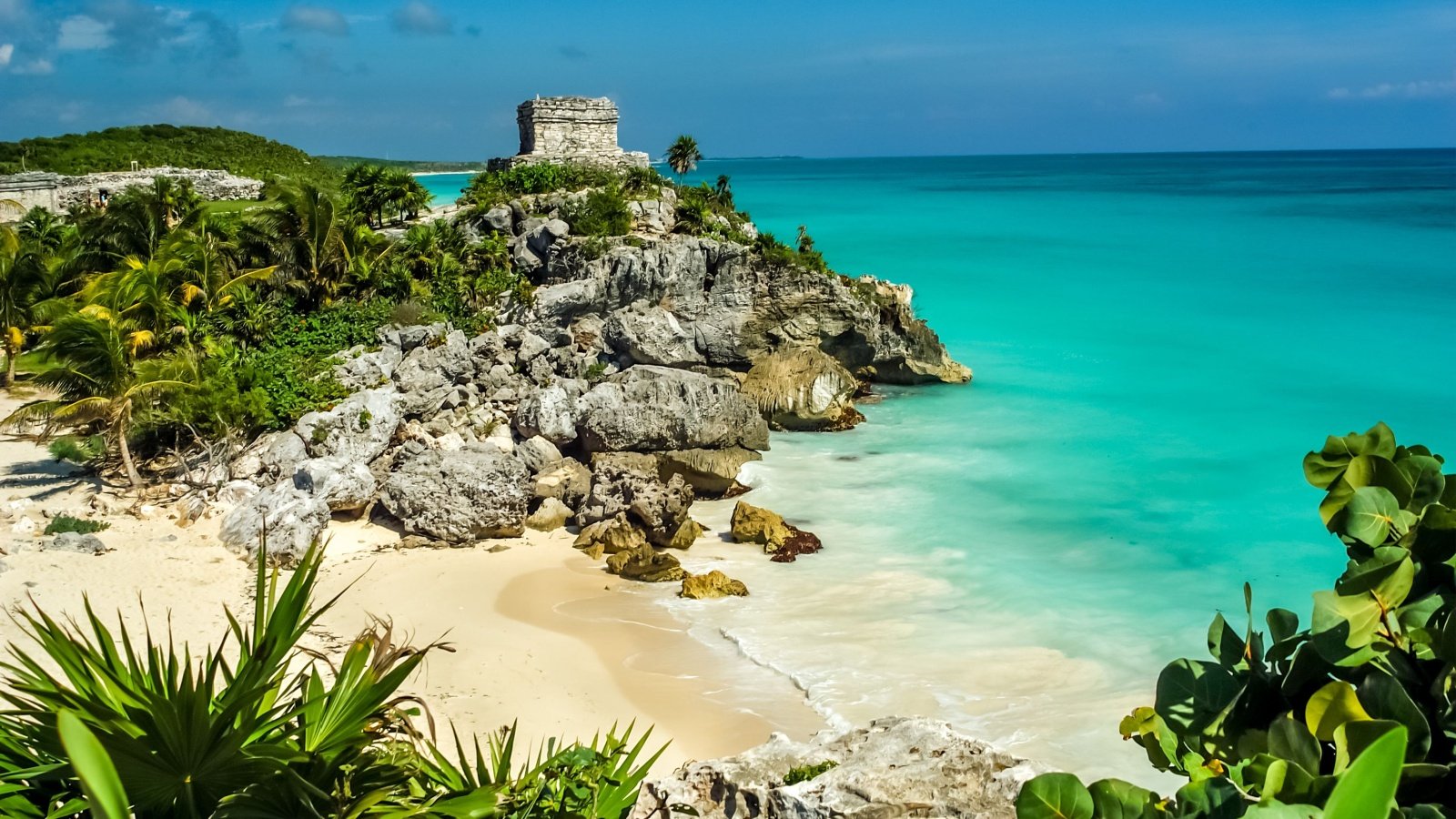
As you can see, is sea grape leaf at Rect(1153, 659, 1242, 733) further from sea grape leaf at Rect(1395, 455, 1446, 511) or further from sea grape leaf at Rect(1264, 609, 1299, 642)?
sea grape leaf at Rect(1395, 455, 1446, 511)

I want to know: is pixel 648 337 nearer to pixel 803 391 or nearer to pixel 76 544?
pixel 803 391

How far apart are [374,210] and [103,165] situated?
18467 millimetres

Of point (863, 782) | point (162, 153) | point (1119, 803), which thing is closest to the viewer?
point (1119, 803)

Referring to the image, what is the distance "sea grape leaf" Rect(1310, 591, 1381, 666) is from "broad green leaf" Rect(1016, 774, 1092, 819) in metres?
0.78

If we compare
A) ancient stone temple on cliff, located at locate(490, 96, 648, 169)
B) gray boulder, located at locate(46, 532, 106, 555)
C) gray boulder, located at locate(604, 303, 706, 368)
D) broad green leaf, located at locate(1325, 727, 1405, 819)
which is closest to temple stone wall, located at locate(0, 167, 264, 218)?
ancient stone temple on cliff, located at locate(490, 96, 648, 169)

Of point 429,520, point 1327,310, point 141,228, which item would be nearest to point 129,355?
point 429,520

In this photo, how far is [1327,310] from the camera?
1235 inches

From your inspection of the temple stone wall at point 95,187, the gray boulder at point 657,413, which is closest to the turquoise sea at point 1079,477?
the gray boulder at point 657,413

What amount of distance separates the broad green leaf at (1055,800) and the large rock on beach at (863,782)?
9.19ft

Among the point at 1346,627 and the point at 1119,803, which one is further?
the point at 1346,627

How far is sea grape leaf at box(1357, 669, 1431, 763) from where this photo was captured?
96.5 inches

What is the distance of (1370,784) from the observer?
1485mm

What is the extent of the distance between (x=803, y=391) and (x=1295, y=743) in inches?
644

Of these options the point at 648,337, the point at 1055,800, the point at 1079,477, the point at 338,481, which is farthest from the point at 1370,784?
the point at 648,337
